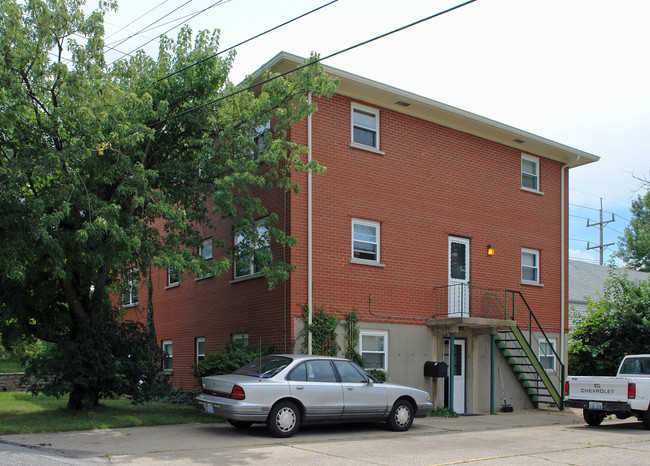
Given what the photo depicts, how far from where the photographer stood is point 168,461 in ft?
30.4

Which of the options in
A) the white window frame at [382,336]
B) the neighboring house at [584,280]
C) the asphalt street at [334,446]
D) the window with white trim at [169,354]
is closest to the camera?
the asphalt street at [334,446]

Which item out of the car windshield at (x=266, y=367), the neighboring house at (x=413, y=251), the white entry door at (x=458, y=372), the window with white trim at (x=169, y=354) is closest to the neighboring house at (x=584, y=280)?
the neighboring house at (x=413, y=251)

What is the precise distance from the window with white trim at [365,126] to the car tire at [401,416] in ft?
22.7

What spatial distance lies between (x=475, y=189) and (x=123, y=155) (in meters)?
10.7

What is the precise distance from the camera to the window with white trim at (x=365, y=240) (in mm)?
17156

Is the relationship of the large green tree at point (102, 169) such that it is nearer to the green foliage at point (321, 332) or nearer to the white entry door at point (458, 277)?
the green foliage at point (321, 332)

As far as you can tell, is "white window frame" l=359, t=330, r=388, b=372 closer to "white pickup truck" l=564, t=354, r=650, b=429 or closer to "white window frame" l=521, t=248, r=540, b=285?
"white pickup truck" l=564, t=354, r=650, b=429

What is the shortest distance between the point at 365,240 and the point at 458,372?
459 centimetres

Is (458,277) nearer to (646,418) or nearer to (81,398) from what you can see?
(646,418)

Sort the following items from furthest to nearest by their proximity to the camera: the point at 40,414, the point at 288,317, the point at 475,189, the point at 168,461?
the point at 475,189 → the point at 288,317 → the point at 40,414 → the point at 168,461

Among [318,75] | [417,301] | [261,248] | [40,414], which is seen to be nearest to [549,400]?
[417,301]

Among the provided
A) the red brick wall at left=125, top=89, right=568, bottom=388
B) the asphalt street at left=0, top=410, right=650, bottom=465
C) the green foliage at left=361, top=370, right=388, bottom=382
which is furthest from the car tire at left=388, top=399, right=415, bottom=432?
the red brick wall at left=125, top=89, right=568, bottom=388

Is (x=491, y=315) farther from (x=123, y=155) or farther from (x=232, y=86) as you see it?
(x=123, y=155)

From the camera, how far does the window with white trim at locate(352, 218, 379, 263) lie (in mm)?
17156
